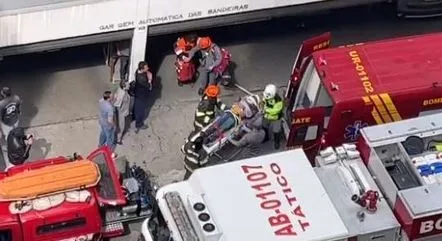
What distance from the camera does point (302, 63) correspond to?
1900 centimetres

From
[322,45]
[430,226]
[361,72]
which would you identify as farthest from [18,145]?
[430,226]

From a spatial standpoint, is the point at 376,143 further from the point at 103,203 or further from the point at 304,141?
the point at 103,203

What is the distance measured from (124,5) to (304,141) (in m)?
3.57

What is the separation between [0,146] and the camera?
1920 cm

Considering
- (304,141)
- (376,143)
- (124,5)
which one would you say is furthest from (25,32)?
(376,143)

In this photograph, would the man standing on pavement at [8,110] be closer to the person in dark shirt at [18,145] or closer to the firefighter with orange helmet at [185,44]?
the person in dark shirt at [18,145]

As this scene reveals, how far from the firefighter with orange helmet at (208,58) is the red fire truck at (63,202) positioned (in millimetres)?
3126

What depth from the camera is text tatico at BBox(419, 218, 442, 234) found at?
15.2 meters

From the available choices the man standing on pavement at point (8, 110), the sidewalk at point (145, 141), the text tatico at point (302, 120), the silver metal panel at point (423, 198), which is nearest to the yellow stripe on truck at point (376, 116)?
the text tatico at point (302, 120)

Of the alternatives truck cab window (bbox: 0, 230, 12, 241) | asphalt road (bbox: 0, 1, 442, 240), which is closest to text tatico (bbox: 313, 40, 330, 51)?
asphalt road (bbox: 0, 1, 442, 240)

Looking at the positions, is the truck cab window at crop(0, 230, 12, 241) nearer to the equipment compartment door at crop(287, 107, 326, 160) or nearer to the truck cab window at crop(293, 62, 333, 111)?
the equipment compartment door at crop(287, 107, 326, 160)

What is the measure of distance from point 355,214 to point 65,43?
6173 mm

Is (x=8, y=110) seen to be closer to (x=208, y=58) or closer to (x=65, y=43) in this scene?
(x=65, y=43)

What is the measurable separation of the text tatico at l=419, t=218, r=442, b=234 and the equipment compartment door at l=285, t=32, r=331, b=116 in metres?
4.09
